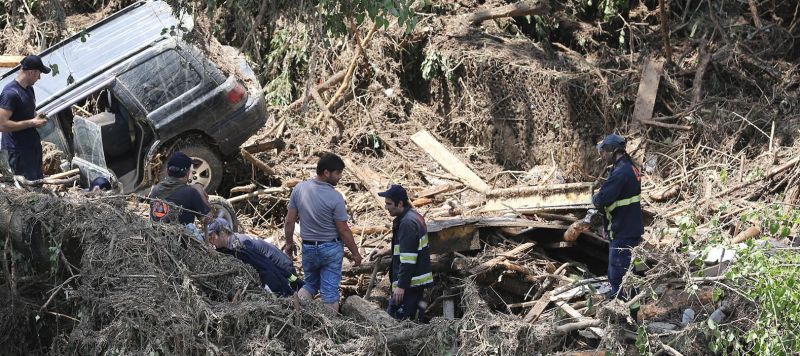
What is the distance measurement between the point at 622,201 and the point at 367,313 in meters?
2.37

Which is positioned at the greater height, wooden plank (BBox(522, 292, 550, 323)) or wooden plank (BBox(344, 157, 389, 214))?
wooden plank (BBox(344, 157, 389, 214))

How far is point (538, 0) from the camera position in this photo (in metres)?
→ 14.5

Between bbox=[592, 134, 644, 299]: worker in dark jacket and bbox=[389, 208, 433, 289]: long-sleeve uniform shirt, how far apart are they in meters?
1.52

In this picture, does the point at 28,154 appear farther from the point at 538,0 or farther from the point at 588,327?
the point at 538,0

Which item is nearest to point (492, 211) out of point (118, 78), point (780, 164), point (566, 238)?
point (566, 238)

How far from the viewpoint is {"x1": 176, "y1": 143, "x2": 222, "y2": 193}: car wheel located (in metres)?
11.5

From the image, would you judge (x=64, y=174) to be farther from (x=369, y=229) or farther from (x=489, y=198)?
(x=489, y=198)

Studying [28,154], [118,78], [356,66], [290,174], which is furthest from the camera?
[356,66]

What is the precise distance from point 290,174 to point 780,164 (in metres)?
5.54

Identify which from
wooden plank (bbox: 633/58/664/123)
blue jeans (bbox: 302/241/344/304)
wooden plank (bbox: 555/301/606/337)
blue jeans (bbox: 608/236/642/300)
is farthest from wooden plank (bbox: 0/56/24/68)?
wooden plank (bbox: 633/58/664/123)

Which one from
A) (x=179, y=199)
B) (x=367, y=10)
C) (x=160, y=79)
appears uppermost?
(x=367, y=10)

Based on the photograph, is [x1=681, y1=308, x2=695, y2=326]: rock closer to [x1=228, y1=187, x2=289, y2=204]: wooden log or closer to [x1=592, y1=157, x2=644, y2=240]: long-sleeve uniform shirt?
[x1=592, y1=157, x2=644, y2=240]: long-sleeve uniform shirt

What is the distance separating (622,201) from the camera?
897cm

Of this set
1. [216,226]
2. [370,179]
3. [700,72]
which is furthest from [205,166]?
[700,72]
